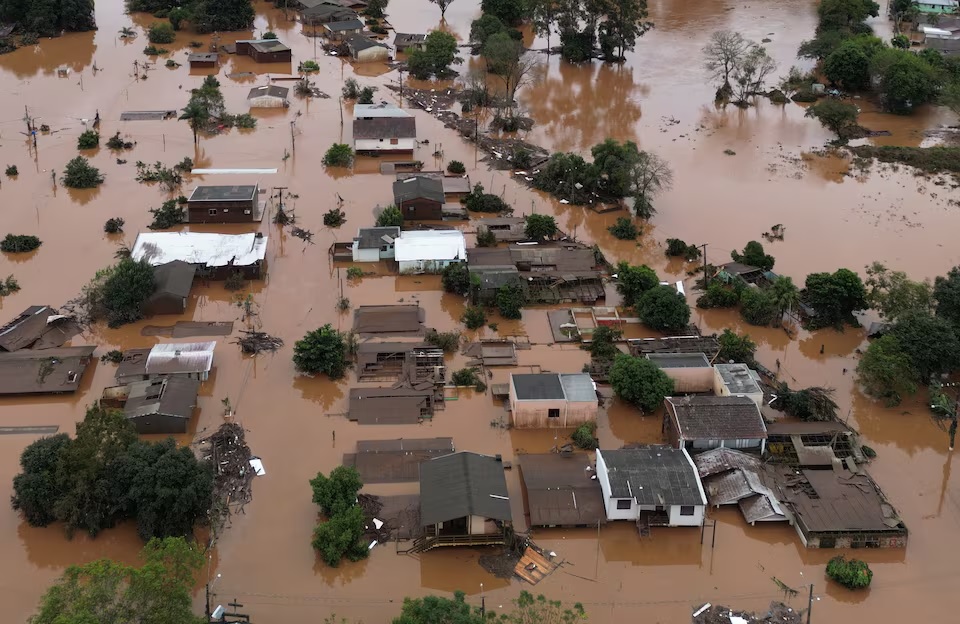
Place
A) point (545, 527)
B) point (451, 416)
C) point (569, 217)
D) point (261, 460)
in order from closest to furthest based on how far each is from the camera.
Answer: point (545, 527) → point (261, 460) → point (451, 416) → point (569, 217)

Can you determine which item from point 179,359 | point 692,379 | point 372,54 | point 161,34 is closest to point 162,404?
point 179,359

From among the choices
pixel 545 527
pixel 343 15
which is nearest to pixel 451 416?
pixel 545 527

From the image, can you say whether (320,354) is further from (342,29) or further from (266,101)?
(342,29)

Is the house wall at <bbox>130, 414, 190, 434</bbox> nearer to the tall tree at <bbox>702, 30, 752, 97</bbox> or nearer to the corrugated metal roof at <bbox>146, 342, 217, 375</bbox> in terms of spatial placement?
the corrugated metal roof at <bbox>146, 342, 217, 375</bbox>

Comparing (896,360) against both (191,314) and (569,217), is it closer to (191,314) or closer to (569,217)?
(569,217)

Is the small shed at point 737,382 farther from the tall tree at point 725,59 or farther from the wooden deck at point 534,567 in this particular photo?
the tall tree at point 725,59

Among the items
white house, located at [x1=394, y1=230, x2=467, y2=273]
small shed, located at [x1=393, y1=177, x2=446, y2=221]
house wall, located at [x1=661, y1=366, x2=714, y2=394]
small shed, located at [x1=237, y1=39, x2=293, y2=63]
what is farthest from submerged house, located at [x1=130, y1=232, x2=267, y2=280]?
small shed, located at [x1=237, y1=39, x2=293, y2=63]
